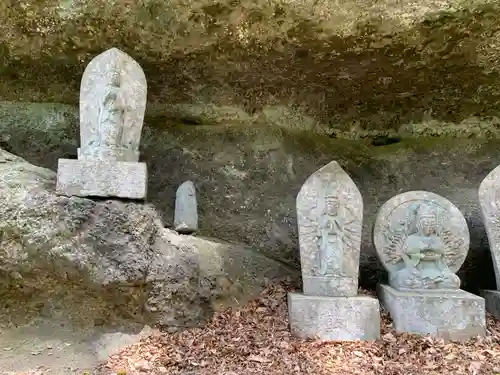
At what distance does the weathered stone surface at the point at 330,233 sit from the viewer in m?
4.62

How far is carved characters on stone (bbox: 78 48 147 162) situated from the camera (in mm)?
4590

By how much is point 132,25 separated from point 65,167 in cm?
223

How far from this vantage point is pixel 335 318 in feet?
14.2

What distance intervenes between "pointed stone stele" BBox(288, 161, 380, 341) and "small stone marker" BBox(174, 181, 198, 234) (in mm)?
1178

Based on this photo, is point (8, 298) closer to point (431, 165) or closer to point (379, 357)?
point (379, 357)

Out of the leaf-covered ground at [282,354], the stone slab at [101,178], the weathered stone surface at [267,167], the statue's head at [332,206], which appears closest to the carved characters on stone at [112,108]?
the stone slab at [101,178]

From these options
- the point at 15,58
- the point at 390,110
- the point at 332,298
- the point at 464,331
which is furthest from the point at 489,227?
the point at 15,58

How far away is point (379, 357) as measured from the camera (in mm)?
4047

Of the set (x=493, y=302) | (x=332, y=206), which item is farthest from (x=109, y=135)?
(x=493, y=302)

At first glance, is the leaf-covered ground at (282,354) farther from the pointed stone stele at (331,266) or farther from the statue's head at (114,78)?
the statue's head at (114,78)

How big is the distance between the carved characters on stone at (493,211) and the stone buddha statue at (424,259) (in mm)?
629

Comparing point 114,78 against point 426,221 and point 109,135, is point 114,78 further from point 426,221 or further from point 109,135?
point 426,221

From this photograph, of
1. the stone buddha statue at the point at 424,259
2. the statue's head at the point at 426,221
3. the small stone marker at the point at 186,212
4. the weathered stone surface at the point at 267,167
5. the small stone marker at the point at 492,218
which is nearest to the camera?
the stone buddha statue at the point at 424,259

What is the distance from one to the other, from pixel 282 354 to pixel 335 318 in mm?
612
